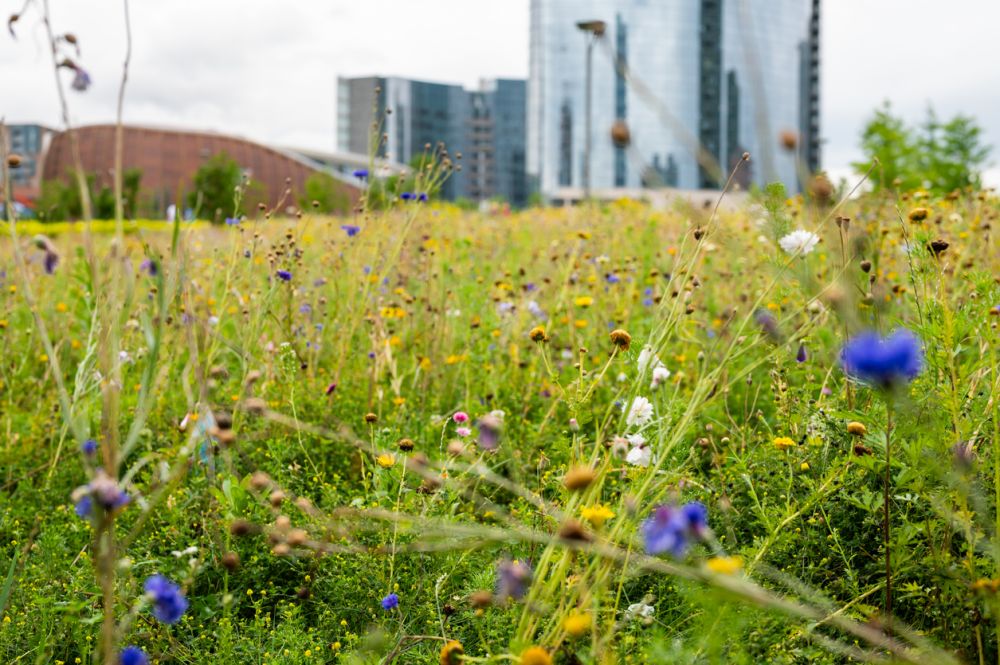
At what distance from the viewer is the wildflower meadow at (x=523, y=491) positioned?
1.15 metres

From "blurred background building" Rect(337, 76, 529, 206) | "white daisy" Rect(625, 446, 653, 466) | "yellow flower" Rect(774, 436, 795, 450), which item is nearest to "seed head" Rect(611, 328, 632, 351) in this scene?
"white daisy" Rect(625, 446, 653, 466)

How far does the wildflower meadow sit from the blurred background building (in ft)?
304

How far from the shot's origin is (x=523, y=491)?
1.20m

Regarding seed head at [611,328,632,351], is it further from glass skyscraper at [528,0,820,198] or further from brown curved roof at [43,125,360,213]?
glass skyscraper at [528,0,820,198]

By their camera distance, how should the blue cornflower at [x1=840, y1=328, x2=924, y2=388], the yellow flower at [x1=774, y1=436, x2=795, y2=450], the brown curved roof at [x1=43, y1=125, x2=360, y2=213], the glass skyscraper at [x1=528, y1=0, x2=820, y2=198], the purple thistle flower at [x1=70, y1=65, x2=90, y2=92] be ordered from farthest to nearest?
the glass skyscraper at [x1=528, y1=0, x2=820, y2=198] < the brown curved roof at [x1=43, y1=125, x2=360, y2=213] < the yellow flower at [x1=774, y1=436, x2=795, y2=450] < the purple thistle flower at [x1=70, y1=65, x2=90, y2=92] < the blue cornflower at [x1=840, y1=328, x2=924, y2=388]

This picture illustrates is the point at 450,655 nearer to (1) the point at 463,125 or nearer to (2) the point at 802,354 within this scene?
(2) the point at 802,354

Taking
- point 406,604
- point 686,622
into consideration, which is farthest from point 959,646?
point 406,604

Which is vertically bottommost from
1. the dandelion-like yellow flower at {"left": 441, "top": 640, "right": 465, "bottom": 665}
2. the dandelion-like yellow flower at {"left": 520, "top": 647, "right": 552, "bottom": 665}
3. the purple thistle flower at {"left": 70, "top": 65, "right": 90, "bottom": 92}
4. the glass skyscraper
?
the dandelion-like yellow flower at {"left": 441, "top": 640, "right": 465, "bottom": 665}

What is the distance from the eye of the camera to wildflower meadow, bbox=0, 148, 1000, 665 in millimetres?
1153

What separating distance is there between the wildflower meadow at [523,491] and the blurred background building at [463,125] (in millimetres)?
92757

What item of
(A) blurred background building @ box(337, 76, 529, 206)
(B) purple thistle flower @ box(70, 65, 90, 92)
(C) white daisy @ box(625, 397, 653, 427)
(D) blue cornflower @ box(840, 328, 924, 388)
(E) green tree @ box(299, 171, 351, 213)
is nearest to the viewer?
(D) blue cornflower @ box(840, 328, 924, 388)

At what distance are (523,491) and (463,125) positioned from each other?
109643mm

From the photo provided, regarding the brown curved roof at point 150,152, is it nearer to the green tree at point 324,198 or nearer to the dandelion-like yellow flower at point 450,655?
the green tree at point 324,198

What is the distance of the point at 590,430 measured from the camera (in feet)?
8.64
